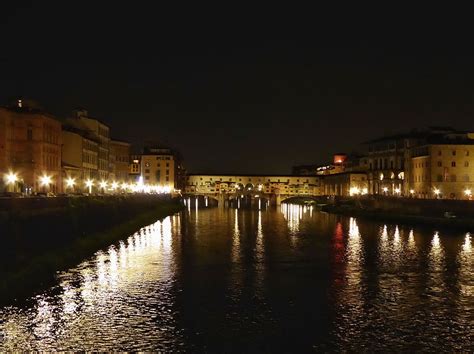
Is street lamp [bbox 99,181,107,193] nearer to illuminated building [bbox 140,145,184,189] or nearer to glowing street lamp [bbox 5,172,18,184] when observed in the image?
glowing street lamp [bbox 5,172,18,184]

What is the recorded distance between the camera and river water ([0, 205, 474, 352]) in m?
17.0

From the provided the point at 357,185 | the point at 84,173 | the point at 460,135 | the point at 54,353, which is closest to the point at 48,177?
the point at 84,173

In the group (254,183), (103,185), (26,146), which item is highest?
(26,146)

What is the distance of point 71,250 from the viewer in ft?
101

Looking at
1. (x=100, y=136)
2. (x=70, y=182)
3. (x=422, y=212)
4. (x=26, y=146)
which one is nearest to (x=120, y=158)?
(x=100, y=136)

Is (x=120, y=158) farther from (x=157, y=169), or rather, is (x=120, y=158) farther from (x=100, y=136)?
(x=157, y=169)

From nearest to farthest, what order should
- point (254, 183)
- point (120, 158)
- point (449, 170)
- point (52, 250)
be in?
point (52, 250)
point (449, 170)
point (120, 158)
point (254, 183)

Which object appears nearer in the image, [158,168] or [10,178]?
[10,178]

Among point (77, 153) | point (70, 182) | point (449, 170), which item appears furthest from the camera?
point (449, 170)

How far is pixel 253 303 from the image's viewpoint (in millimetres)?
21672

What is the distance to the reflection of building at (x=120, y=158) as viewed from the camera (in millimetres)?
108881

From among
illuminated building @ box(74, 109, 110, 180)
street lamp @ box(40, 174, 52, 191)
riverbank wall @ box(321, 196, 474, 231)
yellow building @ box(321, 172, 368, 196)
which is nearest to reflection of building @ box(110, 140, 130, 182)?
illuminated building @ box(74, 109, 110, 180)

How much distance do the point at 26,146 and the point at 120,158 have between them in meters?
Answer: 54.5

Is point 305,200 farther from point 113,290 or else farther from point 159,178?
point 113,290
